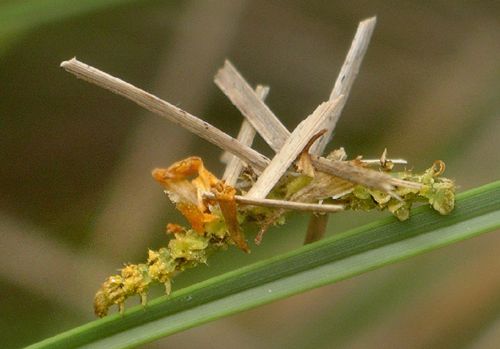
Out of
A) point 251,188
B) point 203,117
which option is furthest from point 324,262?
point 203,117

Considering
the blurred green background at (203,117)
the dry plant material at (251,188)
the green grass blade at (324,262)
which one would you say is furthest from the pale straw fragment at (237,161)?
the blurred green background at (203,117)

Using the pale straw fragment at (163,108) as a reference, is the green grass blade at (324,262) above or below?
below

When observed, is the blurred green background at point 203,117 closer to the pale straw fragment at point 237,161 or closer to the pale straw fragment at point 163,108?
the pale straw fragment at point 237,161

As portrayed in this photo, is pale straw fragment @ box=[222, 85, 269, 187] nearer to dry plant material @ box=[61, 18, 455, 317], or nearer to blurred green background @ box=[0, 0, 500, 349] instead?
dry plant material @ box=[61, 18, 455, 317]

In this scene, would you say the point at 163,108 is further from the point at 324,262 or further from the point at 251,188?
the point at 324,262

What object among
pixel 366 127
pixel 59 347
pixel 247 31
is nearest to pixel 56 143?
pixel 247 31

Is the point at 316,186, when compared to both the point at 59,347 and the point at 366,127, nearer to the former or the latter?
the point at 59,347

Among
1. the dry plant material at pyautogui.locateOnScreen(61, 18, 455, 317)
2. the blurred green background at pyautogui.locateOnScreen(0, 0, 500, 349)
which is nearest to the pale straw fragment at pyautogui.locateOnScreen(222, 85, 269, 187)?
the dry plant material at pyautogui.locateOnScreen(61, 18, 455, 317)
